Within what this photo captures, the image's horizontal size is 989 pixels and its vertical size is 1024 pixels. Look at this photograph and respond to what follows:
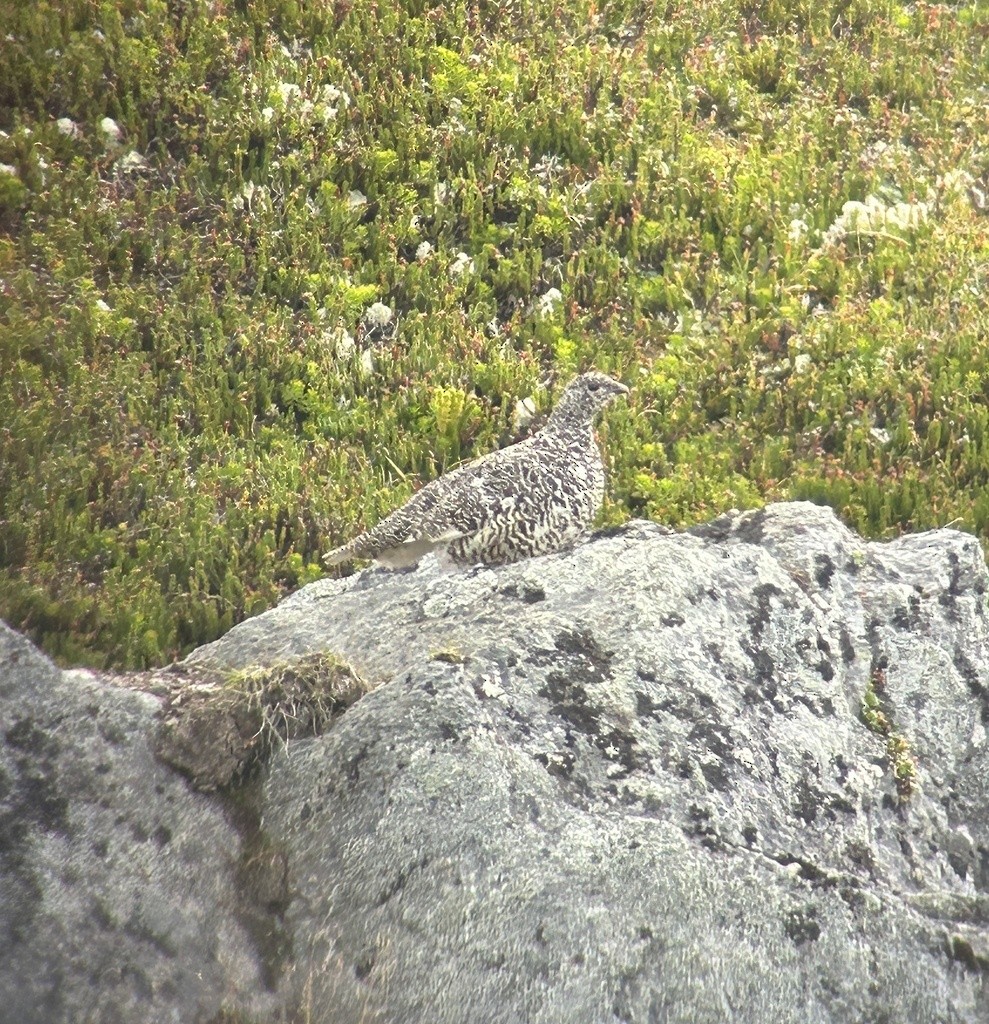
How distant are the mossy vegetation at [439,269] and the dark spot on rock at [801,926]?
4579 millimetres

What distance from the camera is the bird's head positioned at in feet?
24.5

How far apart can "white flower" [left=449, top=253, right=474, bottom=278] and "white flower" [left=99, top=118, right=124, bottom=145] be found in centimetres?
322

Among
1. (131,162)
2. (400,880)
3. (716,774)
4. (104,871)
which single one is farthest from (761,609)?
(131,162)

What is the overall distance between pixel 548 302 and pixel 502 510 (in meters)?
5.07

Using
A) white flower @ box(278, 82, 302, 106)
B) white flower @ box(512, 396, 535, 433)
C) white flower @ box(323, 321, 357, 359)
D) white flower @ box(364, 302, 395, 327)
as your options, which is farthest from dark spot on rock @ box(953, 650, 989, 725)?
white flower @ box(278, 82, 302, 106)

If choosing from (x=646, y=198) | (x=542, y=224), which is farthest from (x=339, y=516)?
(x=646, y=198)

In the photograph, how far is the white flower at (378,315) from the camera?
1098cm

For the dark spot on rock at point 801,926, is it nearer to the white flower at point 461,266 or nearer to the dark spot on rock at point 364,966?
the dark spot on rock at point 364,966

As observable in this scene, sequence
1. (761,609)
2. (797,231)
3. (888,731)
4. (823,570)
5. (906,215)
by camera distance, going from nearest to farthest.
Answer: (888,731), (761,609), (823,570), (797,231), (906,215)

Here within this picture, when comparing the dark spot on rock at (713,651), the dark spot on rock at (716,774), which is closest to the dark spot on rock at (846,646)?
the dark spot on rock at (713,651)

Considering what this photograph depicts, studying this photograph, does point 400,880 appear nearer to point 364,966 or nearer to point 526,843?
point 364,966

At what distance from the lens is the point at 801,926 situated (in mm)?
4402

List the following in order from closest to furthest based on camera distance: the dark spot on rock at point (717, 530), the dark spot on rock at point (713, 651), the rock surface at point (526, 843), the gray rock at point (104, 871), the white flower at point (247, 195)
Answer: the gray rock at point (104, 871) → the rock surface at point (526, 843) → the dark spot on rock at point (713, 651) → the dark spot on rock at point (717, 530) → the white flower at point (247, 195)

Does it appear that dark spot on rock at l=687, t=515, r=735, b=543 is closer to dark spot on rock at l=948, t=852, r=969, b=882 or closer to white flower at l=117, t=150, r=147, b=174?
dark spot on rock at l=948, t=852, r=969, b=882
